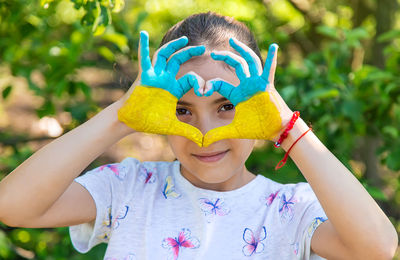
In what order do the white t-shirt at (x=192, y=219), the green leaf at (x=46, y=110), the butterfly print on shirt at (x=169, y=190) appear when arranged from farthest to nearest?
the green leaf at (x=46, y=110), the butterfly print on shirt at (x=169, y=190), the white t-shirt at (x=192, y=219)

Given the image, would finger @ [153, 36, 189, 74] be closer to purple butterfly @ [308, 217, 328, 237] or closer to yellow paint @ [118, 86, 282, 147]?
yellow paint @ [118, 86, 282, 147]

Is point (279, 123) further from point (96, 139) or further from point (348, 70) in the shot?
point (348, 70)

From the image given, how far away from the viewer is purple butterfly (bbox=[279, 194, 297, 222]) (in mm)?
1482

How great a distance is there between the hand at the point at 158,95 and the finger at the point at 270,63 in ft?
0.62

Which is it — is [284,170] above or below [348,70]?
below

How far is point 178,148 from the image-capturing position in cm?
150

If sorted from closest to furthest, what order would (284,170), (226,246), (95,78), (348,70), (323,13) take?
(226,246) < (284,170) < (348,70) < (323,13) < (95,78)

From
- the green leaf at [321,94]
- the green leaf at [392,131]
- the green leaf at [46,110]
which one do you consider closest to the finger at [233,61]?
the green leaf at [321,94]

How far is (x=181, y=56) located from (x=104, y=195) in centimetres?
50

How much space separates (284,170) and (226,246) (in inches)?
32.0

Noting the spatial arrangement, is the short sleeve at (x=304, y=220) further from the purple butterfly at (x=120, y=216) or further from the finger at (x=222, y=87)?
the purple butterfly at (x=120, y=216)

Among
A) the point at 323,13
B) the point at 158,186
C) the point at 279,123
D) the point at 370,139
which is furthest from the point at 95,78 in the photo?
the point at 279,123

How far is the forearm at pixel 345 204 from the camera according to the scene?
125 cm

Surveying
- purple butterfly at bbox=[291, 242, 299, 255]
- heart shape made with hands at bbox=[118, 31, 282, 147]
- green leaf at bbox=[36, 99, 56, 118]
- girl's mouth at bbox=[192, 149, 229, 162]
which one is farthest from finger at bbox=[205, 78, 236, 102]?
Answer: green leaf at bbox=[36, 99, 56, 118]
